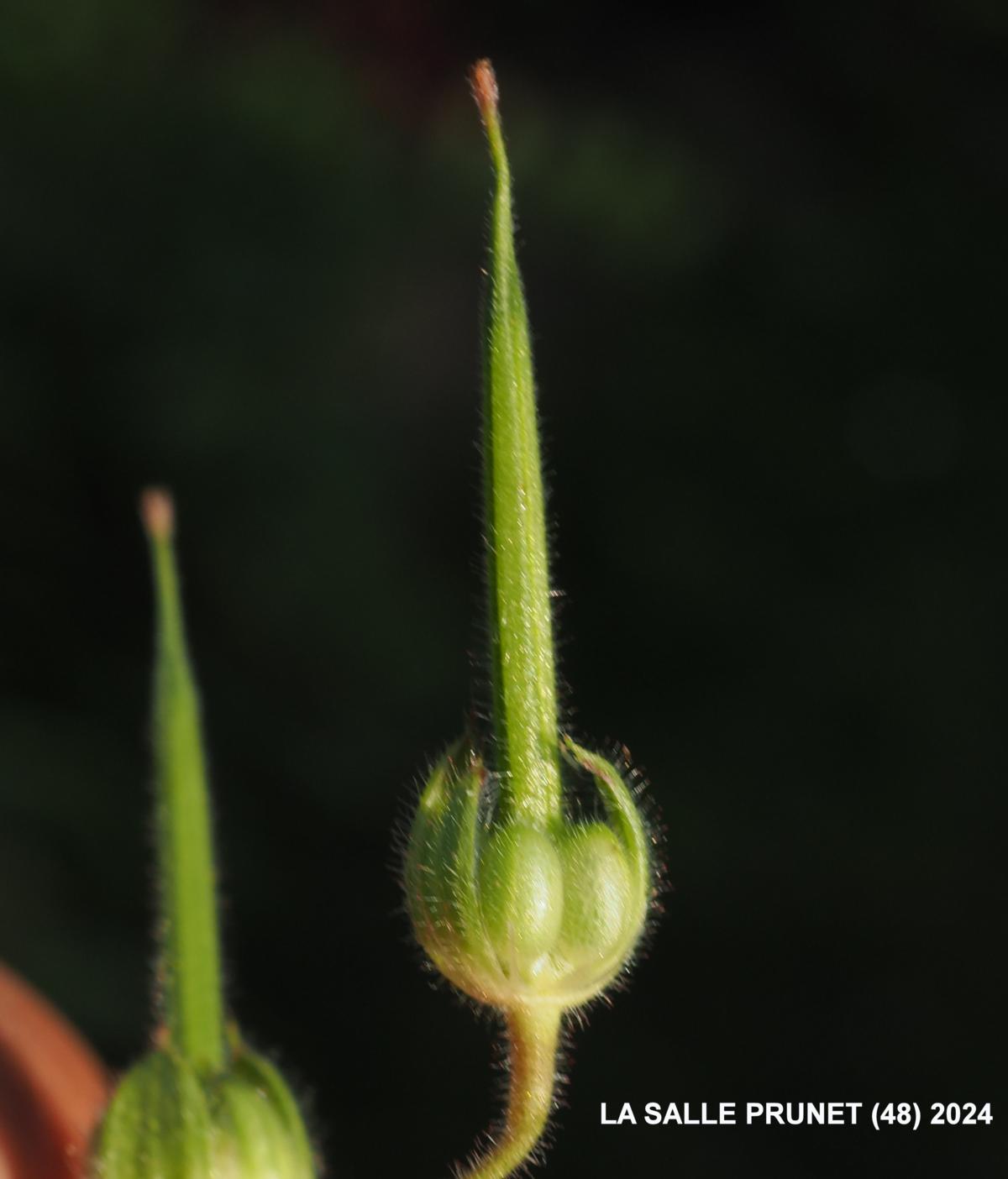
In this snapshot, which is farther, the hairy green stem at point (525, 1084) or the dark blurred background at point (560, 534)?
the dark blurred background at point (560, 534)

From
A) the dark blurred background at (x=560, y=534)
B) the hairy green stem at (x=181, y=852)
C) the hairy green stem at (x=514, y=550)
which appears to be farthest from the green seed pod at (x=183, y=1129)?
the dark blurred background at (x=560, y=534)

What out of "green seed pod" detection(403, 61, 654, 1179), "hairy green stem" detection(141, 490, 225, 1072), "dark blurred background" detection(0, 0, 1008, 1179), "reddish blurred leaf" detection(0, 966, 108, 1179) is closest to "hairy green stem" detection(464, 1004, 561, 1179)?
"green seed pod" detection(403, 61, 654, 1179)

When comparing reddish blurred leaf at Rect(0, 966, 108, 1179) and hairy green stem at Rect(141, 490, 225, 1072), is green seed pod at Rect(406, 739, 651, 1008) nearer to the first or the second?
hairy green stem at Rect(141, 490, 225, 1072)

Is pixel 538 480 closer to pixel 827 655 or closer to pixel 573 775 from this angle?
pixel 573 775

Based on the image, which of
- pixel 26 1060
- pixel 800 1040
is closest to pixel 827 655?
pixel 800 1040

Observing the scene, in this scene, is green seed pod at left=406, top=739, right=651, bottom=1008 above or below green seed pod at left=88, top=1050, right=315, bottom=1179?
above

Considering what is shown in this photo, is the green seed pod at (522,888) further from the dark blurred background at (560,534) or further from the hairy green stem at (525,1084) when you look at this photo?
the dark blurred background at (560,534)
